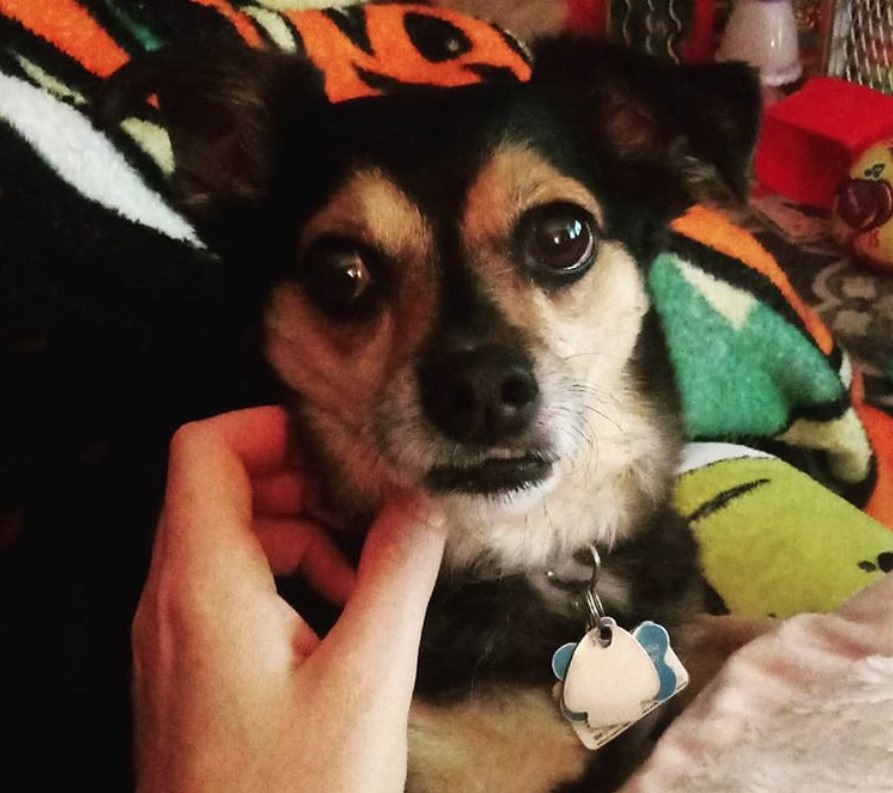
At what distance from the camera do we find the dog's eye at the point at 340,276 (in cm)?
101

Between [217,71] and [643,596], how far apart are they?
A: 2.38ft

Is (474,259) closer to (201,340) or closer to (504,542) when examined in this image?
(504,542)

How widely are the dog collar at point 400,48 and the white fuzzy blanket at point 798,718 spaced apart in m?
Answer: 0.95

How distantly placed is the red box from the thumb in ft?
5.26

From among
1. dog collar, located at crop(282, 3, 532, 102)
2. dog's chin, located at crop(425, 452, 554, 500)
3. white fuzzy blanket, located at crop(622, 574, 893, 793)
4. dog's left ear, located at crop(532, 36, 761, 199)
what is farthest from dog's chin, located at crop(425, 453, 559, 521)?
dog collar, located at crop(282, 3, 532, 102)

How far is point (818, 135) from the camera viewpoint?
7.28 ft

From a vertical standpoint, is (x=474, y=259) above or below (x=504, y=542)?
above

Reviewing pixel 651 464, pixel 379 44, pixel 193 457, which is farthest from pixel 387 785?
pixel 379 44

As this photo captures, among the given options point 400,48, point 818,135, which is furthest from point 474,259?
point 818,135

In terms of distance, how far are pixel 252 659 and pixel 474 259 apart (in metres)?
0.45

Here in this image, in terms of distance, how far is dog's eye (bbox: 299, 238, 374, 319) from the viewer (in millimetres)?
1009

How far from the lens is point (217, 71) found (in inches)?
39.5

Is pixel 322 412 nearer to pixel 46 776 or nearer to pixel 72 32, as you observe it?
pixel 46 776

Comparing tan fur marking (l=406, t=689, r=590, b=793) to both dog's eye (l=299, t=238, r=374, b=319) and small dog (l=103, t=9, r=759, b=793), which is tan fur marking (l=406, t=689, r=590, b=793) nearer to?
small dog (l=103, t=9, r=759, b=793)
